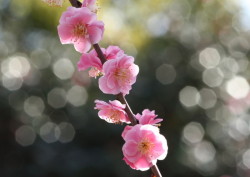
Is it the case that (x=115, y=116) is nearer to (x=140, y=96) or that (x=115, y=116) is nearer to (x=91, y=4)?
(x=91, y=4)

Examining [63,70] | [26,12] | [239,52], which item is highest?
[26,12]

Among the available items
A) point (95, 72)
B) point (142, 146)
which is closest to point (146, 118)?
point (142, 146)

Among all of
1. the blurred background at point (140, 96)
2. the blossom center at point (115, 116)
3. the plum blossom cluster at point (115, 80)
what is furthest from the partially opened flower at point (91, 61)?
the blurred background at point (140, 96)

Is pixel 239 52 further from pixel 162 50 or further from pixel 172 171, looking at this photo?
pixel 172 171

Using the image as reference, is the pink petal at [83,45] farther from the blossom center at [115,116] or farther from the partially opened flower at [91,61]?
the blossom center at [115,116]

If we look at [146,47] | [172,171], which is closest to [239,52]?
[146,47]

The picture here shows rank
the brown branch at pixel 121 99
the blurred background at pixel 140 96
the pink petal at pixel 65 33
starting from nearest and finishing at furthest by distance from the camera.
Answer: the brown branch at pixel 121 99 → the pink petal at pixel 65 33 → the blurred background at pixel 140 96

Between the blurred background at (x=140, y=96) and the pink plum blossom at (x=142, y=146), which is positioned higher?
the pink plum blossom at (x=142, y=146)
